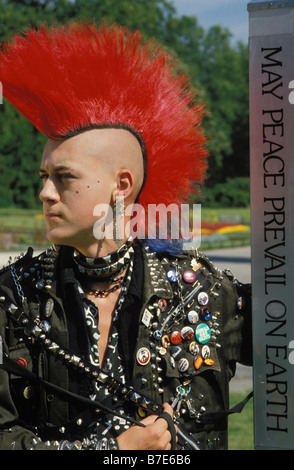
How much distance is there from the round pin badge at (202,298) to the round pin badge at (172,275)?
123 millimetres

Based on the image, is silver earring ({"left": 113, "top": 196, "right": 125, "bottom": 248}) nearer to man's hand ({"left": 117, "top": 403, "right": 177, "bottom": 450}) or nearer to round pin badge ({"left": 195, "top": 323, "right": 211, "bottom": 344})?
round pin badge ({"left": 195, "top": 323, "right": 211, "bottom": 344})

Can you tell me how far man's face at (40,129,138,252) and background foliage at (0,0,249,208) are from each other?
36.3ft

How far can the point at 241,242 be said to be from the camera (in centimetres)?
2119

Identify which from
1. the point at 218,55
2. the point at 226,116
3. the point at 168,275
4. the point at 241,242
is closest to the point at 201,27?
the point at 218,55

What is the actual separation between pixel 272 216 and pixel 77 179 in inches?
29.8

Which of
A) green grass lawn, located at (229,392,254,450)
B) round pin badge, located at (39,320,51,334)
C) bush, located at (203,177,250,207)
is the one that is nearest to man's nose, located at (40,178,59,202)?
round pin badge, located at (39,320,51,334)

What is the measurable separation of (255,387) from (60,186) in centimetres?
108

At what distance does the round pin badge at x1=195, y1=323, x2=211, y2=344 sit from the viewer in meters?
2.57

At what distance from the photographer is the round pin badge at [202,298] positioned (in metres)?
2.60

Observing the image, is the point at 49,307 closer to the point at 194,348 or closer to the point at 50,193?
the point at 50,193

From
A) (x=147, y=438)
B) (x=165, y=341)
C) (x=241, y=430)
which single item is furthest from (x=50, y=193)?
(x=241, y=430)

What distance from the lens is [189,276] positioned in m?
2.65

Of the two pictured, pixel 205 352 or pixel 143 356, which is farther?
pixel 205 352
